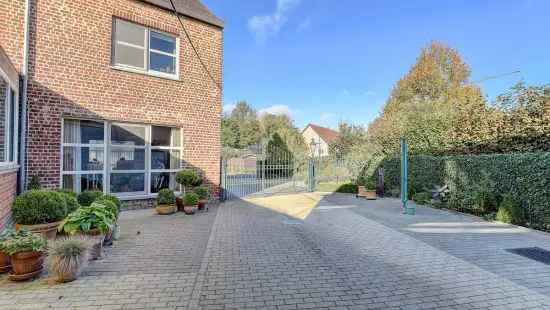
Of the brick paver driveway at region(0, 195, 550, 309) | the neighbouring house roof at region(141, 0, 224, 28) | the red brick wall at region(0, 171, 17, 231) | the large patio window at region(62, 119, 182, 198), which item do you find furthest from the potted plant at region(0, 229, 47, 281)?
the neighbouring house roof at region(141, 0, 224, 28)

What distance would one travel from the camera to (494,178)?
26.2 feet

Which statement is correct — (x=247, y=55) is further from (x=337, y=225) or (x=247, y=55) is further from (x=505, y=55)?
(x=505, y=55)

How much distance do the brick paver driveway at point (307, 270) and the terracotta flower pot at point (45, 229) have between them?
961mm

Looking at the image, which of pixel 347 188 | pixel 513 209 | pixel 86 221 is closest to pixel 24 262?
pixel 86 221

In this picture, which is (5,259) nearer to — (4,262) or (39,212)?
(4,262)

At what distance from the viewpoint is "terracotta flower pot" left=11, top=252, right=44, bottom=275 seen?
139 inches

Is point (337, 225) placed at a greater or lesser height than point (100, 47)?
lesser

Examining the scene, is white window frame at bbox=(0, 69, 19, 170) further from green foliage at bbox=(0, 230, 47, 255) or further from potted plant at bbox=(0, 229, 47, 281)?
potted plant at bbox=(0, 229, 47, 281)

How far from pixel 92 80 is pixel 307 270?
7.52m

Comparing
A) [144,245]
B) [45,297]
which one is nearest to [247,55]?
[144,245]

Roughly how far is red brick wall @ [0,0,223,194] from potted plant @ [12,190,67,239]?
10.2 ft

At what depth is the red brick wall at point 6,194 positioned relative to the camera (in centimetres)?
501

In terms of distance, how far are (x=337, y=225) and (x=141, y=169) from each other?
6040 millimetres

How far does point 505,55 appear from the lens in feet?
52.5
